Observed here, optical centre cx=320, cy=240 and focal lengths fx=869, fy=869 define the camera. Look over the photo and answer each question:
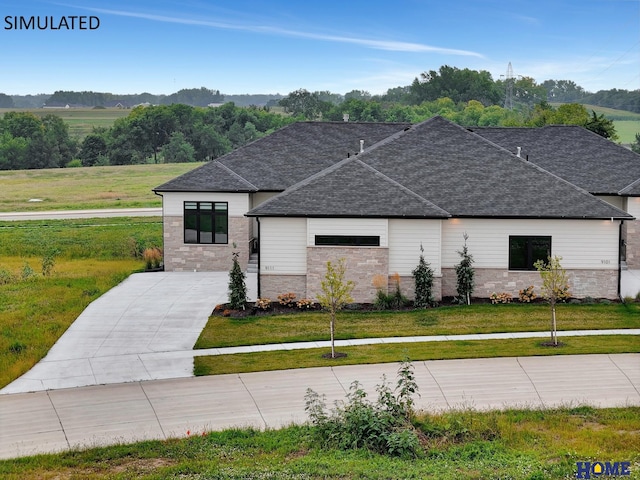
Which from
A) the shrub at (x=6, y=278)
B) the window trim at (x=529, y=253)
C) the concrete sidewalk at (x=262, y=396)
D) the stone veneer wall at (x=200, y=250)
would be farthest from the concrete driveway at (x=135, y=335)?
the window trim at (x=529, y=253)

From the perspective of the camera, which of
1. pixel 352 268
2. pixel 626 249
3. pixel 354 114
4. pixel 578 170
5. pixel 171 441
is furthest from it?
pixel 354 114

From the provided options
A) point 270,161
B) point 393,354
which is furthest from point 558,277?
point 270,161

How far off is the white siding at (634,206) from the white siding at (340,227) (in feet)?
42.7

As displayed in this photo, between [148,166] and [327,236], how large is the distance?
72803 mm

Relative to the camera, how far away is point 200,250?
1460 inches

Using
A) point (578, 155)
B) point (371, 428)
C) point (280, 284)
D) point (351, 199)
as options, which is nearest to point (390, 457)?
point (371, 428)

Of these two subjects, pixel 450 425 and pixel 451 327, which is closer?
pixel 450 425

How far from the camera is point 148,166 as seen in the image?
330 feet

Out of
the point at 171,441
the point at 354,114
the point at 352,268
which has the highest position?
the point at 354,114

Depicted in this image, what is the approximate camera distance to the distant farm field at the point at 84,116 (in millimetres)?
138250

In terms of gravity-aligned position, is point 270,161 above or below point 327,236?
above

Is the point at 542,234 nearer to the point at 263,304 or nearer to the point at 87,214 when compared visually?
the point at 263,304

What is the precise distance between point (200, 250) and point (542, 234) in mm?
14259

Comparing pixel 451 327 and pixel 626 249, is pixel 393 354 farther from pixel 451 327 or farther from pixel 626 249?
pixel 626 249
